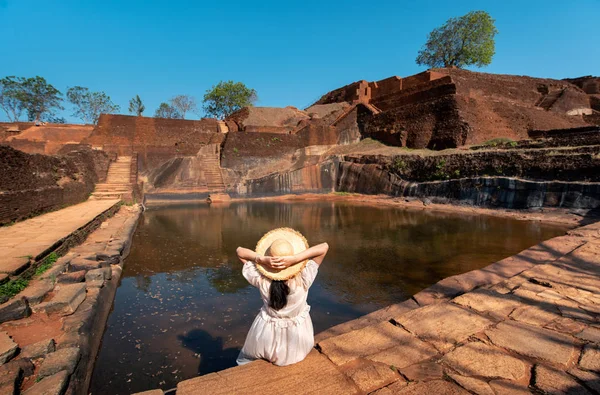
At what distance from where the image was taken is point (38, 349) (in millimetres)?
2701

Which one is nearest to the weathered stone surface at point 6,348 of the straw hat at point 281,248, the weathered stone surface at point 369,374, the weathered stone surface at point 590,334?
the straw hat at point 281,248

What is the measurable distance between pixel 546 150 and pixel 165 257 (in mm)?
14350

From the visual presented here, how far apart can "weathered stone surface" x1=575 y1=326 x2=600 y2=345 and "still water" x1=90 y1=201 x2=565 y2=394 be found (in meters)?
2.32

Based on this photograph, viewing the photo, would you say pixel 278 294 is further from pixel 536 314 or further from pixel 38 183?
pixel 38 183

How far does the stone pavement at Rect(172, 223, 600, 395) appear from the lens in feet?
6.43

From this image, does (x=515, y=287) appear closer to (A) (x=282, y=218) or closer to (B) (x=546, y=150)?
(A) (x=282, y=218)

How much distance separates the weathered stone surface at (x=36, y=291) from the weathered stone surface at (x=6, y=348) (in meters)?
0.79

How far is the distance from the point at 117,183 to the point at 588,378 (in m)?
18.5

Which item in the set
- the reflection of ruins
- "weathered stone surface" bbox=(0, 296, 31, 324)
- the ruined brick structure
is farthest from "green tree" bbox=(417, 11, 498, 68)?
"weathered stone surface" bbox=(0, 296, 31, 324)

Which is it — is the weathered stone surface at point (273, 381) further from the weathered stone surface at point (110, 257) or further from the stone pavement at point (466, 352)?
the weathered stone surface at point (110, 257)

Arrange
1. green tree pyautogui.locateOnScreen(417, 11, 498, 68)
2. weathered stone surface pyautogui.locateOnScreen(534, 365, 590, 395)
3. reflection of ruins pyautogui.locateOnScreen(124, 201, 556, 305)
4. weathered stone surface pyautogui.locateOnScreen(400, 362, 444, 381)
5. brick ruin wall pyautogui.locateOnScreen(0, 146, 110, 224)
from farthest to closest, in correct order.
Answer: green tree pyautogui.locateOnScreen(417, 11, 498, 68), brick ruin wall pyautogui.locateOnScreen(0, 146, 110, 224), reflection of ruins pyautogui.locateOnScreen(124, 201, 556, 305), weathered stone surface pyautogui.locateOnScreen(400, 362, 444, 381), weathered stone surface pyautogui.locateOnScreen(534, 365, 590, 395)

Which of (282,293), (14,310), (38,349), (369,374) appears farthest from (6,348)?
(369,374)

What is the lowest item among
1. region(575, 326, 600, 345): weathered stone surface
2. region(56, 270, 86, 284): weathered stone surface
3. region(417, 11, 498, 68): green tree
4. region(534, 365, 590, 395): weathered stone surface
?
region(56, 270, 86, 284): weathered stone surface

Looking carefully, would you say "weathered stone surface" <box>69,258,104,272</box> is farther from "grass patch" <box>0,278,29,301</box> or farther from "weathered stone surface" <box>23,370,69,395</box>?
"weathered stone surface" <box>23,370,69,395</box>
